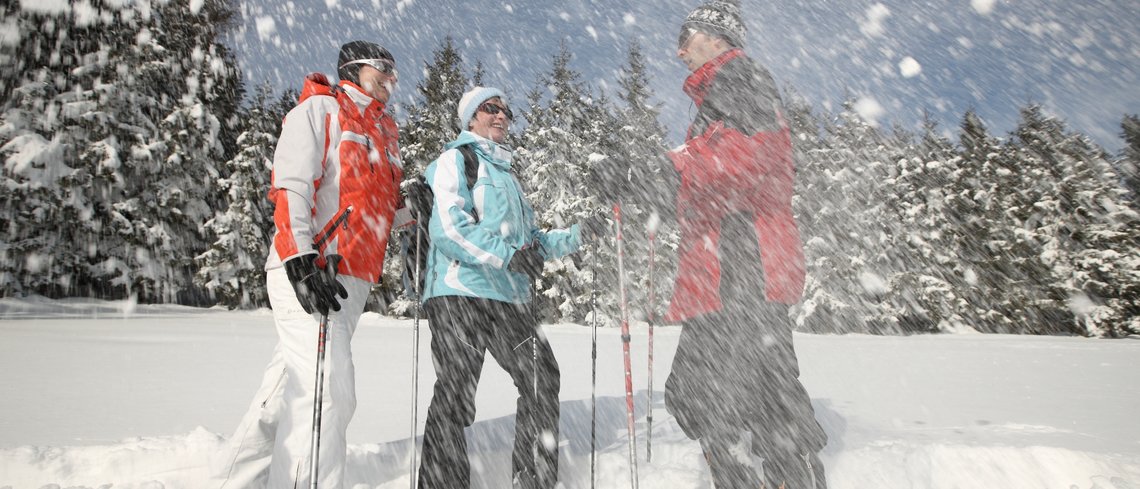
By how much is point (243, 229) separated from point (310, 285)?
2311cm

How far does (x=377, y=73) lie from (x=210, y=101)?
25.7m

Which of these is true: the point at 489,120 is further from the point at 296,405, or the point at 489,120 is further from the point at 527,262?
the point at 296,405

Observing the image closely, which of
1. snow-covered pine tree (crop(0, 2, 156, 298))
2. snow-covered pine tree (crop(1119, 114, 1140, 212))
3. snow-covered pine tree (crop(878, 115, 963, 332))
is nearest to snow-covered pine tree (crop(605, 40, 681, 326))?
snow-covered pine tree (crop(878, 115, 963, 332))

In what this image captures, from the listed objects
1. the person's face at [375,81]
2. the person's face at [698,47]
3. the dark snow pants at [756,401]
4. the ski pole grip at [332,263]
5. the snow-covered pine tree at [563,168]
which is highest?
the snow-covered pine tree at [563,168]

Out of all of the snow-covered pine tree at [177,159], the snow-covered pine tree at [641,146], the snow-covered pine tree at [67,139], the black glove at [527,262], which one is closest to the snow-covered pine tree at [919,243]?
the snow-covered pine tree at [641,146]

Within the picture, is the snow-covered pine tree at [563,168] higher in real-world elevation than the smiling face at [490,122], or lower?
higher

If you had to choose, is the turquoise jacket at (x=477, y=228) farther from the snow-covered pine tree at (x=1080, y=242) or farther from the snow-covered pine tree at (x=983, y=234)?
the snow-covered pine tree at (x=1080, y=242)

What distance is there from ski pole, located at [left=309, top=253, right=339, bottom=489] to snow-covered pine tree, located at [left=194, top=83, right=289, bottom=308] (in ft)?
72.8

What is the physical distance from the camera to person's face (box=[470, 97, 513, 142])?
2924 mm

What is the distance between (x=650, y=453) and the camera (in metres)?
3.52

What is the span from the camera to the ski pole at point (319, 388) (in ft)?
6.94

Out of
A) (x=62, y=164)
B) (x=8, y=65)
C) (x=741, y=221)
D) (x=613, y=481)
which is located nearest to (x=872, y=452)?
(x=613, y=481)

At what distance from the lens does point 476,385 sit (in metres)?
2.60

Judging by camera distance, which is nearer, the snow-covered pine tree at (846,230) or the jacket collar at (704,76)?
the jacket collar at (704,76)
